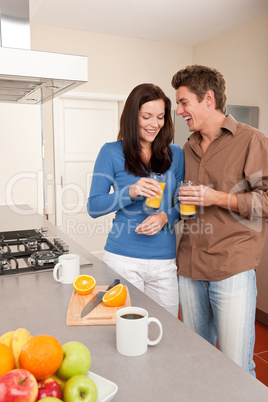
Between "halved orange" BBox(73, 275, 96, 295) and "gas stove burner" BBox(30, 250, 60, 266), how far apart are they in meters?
0.32

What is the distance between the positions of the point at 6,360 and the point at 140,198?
1143 millimetres

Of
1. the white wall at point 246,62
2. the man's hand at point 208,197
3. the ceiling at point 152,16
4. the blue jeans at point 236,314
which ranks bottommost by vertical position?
the blue jeans at point 236,314

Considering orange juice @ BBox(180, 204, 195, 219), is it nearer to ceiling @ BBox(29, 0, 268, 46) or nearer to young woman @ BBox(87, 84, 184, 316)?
young woman @ BBox(87, 84, 184, 316)

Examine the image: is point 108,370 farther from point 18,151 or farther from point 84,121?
point 84,121

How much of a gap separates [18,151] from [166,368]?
3.66 metres

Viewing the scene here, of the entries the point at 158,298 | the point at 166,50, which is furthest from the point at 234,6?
the point at 158,298

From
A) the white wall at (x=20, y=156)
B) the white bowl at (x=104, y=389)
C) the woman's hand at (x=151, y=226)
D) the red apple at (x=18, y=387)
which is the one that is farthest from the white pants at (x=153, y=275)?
the white wall at (x=20, y=156)

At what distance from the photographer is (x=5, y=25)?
1472mm

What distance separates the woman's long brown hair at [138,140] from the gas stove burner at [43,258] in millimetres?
502

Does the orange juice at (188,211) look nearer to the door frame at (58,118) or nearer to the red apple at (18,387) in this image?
the red apple at (18,387)

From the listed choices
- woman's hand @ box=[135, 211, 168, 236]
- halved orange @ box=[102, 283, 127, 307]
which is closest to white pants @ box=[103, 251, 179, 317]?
woman's hand @ box=[135, 211, 168, 236]

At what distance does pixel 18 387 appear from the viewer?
582mm

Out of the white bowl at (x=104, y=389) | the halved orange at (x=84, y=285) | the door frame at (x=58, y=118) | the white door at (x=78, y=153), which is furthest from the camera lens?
the white door at (x=78, y=153)

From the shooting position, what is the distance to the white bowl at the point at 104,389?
2.22ft
